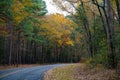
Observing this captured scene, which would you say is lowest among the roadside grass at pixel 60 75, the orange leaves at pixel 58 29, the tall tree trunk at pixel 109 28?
the roadside grass at pixel 60 75

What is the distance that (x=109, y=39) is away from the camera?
781 inches

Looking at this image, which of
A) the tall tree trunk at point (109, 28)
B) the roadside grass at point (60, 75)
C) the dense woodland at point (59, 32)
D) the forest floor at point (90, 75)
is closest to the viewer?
the forest floor at point (90, 75)

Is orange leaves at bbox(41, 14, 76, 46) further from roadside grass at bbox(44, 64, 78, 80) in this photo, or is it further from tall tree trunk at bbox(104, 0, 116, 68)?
tall tree trunk at bbox(104, 0, 116, 68)

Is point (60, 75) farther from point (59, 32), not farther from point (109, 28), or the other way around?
point (59, 32)

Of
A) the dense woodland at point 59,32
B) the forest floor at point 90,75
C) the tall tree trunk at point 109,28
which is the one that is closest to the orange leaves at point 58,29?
the dense woodland at point 59,32

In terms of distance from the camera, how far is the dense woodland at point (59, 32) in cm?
2136

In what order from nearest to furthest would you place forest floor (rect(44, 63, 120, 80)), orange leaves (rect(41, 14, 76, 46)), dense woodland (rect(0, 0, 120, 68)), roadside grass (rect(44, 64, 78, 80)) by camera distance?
forest floor (rect(44, 63, 120, 80)) → roadside grass (rect(44, 64, 78, 80)) → dense woodland (rect(0, 0, 120, 68)) → orange leaves (rect(41, 14, 76, 46))

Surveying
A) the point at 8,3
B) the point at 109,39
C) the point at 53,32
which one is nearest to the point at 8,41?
the point at 53,32

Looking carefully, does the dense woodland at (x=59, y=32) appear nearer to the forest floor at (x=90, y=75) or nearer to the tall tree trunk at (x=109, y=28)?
the tall tree trunk at (x=109, y=28)

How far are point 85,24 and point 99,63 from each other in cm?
922

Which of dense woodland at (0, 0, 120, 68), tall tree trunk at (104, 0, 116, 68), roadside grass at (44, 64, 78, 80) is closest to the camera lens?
tall tree trunk at (104, 0, 116, 68)

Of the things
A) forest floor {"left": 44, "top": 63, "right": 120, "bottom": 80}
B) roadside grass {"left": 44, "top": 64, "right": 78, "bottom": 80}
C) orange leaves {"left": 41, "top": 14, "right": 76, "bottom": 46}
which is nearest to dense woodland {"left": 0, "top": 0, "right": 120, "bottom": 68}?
orange leaves {"left": 41, "top": 14, "right": 76, "bottom": 46}

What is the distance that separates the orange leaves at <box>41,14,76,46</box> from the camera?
60.0 m

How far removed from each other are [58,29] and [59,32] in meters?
0.95
